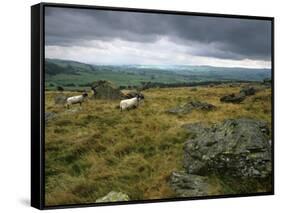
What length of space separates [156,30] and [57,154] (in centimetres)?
187

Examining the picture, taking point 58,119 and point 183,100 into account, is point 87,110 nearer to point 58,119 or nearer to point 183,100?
point 58,119

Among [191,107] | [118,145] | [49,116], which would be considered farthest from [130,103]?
[49,116]

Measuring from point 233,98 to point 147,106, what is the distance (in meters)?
1.16

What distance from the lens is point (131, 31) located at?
27.2ft

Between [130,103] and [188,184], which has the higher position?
[130,103]

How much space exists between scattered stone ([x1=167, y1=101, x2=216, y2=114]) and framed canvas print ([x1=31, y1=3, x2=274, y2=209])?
1 centimetres

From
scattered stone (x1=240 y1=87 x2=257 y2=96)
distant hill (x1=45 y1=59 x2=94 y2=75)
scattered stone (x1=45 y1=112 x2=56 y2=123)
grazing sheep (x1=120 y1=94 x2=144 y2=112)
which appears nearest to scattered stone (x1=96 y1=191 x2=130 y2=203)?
grazing sheep (x1=120 y1=94 x2=144 y2=112)

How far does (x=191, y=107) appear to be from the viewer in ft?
28.3

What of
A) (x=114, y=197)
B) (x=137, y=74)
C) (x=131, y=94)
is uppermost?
(x=137, y=74)

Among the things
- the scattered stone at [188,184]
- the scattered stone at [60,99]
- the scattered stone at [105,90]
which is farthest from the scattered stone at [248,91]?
the scattered stone at [60,99]

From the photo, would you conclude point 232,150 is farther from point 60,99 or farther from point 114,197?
point 60,99

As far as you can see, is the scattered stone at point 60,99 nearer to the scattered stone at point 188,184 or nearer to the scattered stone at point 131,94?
the scattered stone at point 131,94

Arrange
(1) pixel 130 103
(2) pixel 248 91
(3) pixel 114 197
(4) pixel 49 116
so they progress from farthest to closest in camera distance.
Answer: (2) pixel 248 91
(1) pixel 130 103
(3) pixel 114 197
(4) pixel 49 116

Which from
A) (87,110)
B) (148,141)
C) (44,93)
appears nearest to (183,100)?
(148,141)
